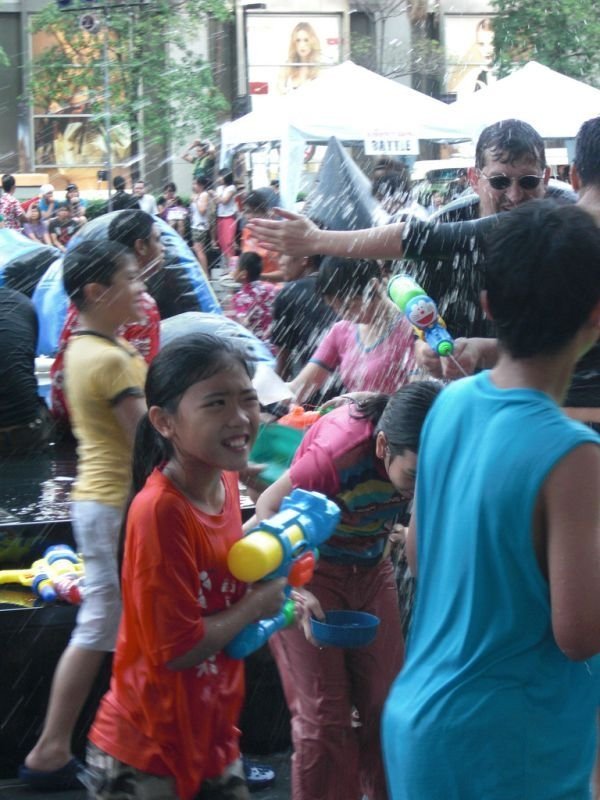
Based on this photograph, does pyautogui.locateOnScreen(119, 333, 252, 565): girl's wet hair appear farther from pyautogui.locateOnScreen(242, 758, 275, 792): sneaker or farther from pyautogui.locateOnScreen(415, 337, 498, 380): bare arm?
pyautogui.locateOnScreen(242, 758, 275, 792): sneaker

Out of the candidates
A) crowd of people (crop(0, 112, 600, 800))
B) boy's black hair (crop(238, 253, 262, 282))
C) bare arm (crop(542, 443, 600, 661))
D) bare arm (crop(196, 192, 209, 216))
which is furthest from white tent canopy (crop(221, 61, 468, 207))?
bare arm (crop(542, 443, 600, 661))

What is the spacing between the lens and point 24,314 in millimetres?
6609

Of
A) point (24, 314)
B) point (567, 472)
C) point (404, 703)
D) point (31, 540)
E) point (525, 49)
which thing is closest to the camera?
point (567, 472)

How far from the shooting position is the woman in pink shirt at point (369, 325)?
4.64m

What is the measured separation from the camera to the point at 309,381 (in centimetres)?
536

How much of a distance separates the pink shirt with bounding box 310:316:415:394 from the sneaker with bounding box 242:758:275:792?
1.43 m

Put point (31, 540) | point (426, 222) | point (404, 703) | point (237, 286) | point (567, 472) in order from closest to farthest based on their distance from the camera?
point (567, 472) → point (404, 703) → point (426, 222) → point (31, 540) → point (237, 286)

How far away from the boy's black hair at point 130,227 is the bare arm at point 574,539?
346cm

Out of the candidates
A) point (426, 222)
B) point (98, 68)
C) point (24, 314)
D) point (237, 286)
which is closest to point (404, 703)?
point (426, 222)

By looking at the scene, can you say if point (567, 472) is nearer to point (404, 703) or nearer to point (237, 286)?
point (404, 703)

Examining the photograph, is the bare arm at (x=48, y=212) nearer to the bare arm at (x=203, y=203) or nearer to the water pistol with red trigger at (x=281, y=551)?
the bare arm at (x=203, y=203)

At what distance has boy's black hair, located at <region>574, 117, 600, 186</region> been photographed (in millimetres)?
3248

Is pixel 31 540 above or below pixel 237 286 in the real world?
below

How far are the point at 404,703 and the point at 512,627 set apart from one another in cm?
28
